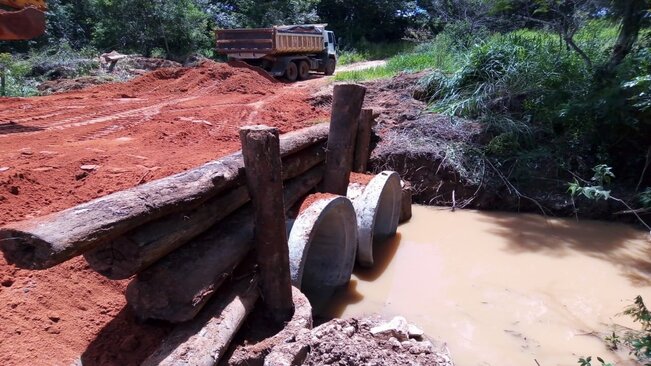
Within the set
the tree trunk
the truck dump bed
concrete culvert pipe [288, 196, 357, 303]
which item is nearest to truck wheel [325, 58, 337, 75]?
the truck dump bed

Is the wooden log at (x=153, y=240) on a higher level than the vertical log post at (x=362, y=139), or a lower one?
higher

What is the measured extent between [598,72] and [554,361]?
5.45 meters

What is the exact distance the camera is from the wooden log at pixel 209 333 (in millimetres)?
2469

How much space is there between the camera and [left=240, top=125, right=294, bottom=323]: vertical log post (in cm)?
319

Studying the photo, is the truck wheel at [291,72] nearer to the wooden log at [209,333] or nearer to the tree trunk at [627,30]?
the tree trunk at [627,30]

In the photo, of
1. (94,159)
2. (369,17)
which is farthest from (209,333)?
(369,17)

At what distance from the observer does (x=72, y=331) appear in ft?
8.59

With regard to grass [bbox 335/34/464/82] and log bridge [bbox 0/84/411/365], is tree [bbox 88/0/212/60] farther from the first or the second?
log bridge [bbox 0/84/411/365]

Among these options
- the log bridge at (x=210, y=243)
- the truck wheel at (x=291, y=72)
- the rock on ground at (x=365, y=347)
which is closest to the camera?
the log bridge at (x=210, y=243)

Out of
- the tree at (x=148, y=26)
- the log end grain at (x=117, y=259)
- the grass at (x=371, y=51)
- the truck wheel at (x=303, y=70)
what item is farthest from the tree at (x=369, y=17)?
the log end grain at (x=117, y=259)

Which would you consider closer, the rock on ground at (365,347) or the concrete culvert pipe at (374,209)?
the rock on ground at (365,347)

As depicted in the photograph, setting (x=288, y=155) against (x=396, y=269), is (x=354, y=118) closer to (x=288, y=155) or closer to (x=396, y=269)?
(x=288, y=155)

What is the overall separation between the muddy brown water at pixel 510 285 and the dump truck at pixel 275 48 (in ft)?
32.3

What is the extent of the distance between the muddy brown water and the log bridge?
2.59 feet
